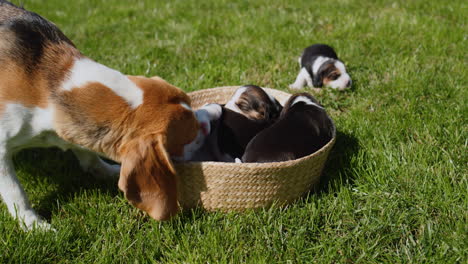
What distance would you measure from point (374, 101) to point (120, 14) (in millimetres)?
4939

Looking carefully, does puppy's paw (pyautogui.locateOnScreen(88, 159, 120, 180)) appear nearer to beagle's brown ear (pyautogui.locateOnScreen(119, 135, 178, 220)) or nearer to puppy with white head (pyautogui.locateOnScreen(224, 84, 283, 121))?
beagle's brown ear (pyautogui.locateOnScreen(119, 135, 178, 220))

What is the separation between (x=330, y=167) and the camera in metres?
3.54

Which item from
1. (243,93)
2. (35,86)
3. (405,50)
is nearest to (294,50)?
(405,50)

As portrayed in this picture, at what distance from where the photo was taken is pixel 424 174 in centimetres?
317

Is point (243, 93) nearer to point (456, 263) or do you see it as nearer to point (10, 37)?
point (10, 37)

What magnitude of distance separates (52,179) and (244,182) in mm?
1735

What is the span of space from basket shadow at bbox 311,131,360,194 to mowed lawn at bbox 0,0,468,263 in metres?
0.01

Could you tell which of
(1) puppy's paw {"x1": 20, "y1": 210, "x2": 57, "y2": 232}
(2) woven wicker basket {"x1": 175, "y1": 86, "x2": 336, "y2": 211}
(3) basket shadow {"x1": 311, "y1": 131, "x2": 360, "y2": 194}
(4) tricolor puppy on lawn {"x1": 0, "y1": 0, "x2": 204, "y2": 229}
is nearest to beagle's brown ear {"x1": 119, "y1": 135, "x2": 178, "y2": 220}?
(4) tricolor puppy on lawn {"x1": 0, "y1": 0, "x2": 204, "y2": 229}

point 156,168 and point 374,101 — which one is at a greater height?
point 156,168

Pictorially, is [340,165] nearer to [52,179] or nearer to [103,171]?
[103,171]

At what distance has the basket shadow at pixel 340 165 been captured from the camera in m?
3.32

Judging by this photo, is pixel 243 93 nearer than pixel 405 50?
Yes

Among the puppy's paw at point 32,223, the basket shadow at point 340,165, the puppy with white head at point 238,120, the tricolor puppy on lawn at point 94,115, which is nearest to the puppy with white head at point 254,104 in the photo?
the puppy with white head at point 238,120

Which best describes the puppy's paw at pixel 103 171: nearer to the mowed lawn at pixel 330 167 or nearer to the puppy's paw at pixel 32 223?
the mowed lawn at pixel 330 167
